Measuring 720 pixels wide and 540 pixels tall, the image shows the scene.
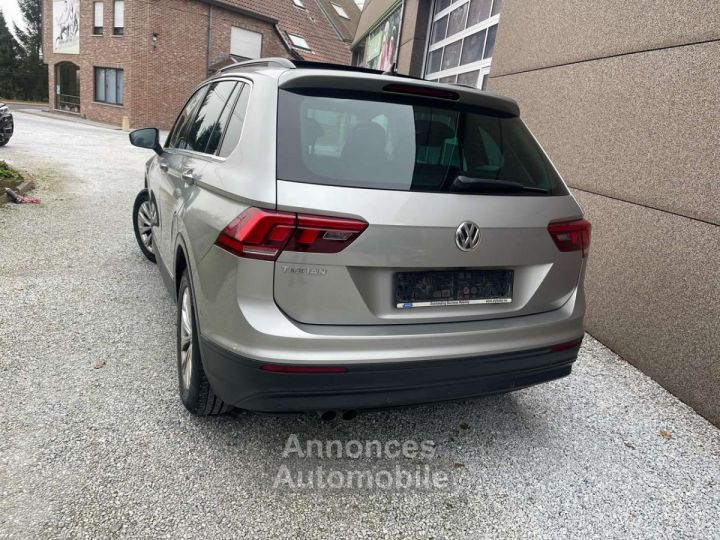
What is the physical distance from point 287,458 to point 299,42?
31745 millimetres

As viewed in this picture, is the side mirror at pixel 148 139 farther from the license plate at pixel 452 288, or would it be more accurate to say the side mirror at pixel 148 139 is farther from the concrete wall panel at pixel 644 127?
the concrete wall panel at pixel 644 127

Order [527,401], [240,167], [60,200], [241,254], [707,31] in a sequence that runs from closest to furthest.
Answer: [241,254]
[240,167]
[527,401]
[707,31]
[60,200]

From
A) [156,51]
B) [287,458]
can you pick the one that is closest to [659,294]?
[287,458]

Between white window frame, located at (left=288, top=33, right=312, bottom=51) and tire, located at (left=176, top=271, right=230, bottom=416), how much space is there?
30481 mm

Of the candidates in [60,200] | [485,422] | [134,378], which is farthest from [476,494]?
[60,200]

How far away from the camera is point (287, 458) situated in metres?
2.61

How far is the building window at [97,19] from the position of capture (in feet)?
90.5

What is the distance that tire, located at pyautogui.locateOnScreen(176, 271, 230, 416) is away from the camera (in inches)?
102

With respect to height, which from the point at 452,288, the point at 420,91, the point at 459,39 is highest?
the point at 459,39

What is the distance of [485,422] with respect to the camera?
10.1 feet

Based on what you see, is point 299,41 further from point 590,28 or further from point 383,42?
point 590,28

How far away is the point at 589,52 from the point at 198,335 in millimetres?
4406

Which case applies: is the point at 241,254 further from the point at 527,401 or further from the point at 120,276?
the point at 120,276

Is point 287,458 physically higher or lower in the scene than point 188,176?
lower
